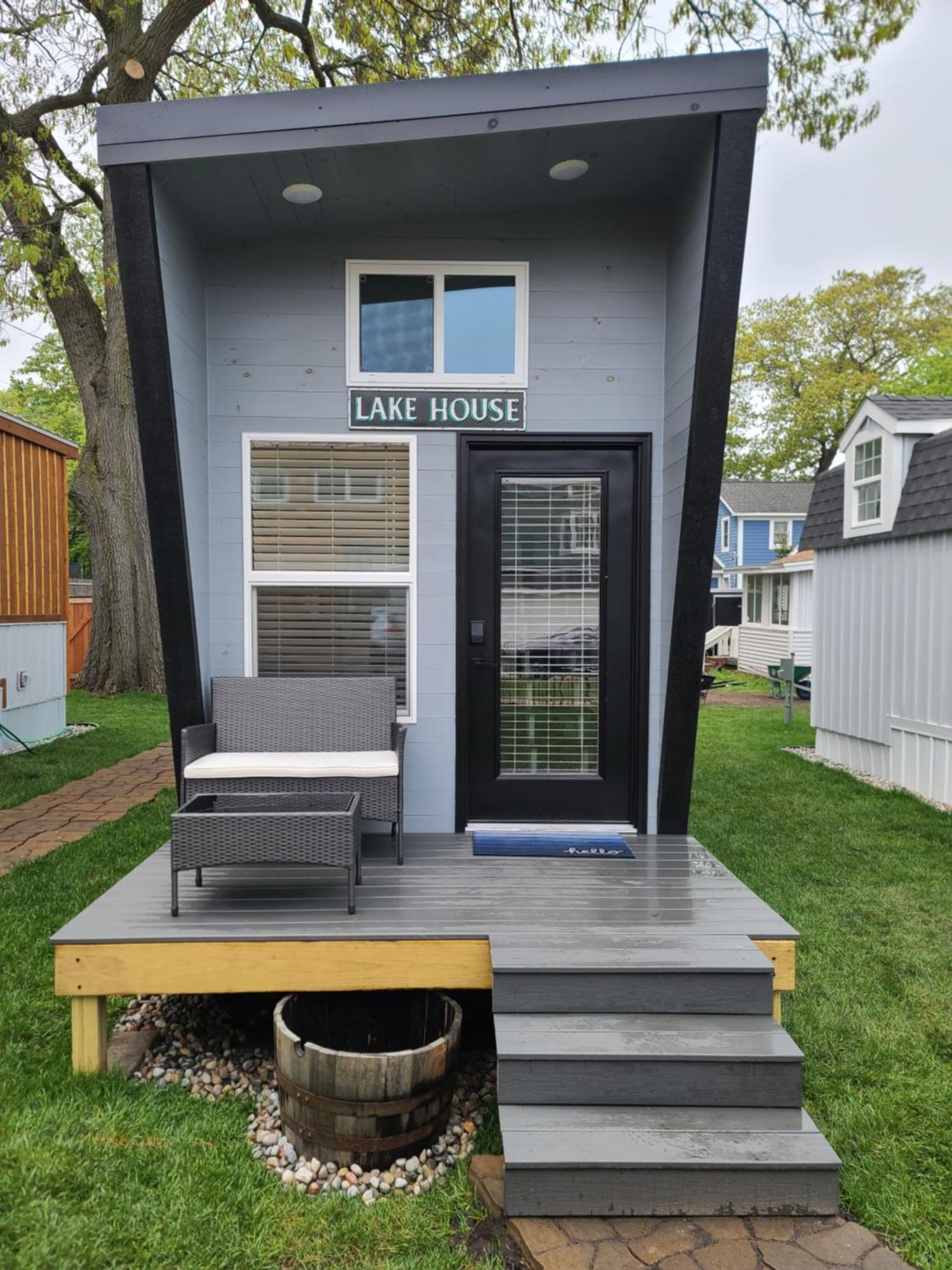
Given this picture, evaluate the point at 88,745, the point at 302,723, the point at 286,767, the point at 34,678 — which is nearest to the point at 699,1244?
the point at 286,767

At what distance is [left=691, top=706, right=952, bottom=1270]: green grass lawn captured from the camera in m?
2.08

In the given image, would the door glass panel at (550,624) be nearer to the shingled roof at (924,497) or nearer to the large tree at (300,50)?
the shingled roof at (924,497)

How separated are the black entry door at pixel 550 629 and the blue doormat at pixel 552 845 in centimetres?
14

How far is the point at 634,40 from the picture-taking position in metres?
8.21

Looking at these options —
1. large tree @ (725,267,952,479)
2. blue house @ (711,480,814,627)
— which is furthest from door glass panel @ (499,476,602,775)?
large tree @ (725,267,952,479)

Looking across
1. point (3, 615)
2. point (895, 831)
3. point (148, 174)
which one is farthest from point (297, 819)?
point (3, 615)

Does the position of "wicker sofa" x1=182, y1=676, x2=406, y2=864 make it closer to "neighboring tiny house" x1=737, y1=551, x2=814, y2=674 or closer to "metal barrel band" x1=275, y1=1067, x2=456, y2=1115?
"metal barrel band" x1=275, y1=1067, x2=456, y2=1115

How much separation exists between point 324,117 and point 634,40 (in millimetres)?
7136

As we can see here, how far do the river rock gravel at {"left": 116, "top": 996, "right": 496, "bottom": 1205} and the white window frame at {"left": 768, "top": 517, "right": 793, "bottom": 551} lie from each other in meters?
21.5

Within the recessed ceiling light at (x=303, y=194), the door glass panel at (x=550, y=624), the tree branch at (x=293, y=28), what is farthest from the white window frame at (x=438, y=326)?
the tree branch at (x=293, y=28)

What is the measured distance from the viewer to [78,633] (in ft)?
43.8

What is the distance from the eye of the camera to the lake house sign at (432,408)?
371cm

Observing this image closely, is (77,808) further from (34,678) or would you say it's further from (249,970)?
(249,970)

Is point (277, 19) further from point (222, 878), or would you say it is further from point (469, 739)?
point (222, 878)
